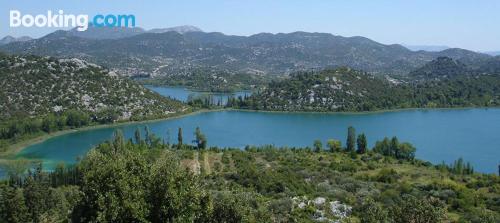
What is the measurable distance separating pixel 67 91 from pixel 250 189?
74540mm

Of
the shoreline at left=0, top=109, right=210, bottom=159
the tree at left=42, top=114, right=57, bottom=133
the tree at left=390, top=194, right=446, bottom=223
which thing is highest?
the tree at left=390, top=194, right=446, bottom=223

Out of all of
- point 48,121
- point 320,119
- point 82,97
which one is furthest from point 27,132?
point 320,119

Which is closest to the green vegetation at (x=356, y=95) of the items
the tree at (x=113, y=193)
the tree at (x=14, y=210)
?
the tree at (x=14, y=210)

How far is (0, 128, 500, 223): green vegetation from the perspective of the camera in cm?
2269

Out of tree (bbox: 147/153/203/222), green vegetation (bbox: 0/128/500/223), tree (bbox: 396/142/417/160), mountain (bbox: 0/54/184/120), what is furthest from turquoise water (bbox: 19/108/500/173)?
tree (bbox: 147/153/203/222)

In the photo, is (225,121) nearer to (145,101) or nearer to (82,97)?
(145,101)

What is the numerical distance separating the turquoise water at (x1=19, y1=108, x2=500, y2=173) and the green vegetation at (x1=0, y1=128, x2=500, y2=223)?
43.0ft

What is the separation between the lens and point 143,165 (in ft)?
80.8

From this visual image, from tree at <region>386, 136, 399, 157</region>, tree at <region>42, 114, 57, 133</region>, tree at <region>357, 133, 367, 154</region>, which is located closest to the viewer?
tree at <region>386, 136, 399, 157</region>

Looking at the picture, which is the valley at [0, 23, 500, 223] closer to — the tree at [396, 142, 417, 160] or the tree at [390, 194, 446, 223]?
the tree at [390, 194, 446, 223]

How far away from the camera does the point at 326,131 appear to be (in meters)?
104

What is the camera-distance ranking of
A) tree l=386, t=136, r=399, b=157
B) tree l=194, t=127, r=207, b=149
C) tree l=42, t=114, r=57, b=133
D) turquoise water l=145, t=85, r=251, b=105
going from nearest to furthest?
1. tree l=386, t=136, r=399, b=157
2. tree l=194, t=127, r=207, b=149
3. tree l=42, t=114, r=57, b=133
4. turquoise water l=145, t=85, r=251, b=105

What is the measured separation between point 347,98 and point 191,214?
398ft

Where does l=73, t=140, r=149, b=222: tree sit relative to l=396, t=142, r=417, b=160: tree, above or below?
above
